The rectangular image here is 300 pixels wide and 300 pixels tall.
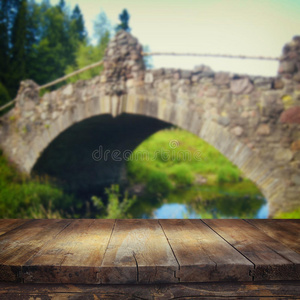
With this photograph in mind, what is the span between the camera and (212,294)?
0.70 metres

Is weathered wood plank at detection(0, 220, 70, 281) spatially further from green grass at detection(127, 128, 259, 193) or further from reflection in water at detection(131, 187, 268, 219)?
green grass at detection(127, 128, 259, 193)

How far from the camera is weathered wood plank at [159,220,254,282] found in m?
0.70

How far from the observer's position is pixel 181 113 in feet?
13.7

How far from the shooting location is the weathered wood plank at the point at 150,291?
2.27ft

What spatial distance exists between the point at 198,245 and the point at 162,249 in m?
0.11

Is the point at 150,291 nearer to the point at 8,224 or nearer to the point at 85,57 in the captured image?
the point at 8,224

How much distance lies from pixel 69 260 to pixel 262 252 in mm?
502

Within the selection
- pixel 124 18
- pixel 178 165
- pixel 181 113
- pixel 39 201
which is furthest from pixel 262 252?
pixel 178 165

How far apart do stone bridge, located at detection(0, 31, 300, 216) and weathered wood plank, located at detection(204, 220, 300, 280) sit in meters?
2.89

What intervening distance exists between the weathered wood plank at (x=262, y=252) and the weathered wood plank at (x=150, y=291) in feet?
0.12

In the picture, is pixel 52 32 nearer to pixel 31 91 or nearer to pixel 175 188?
pixel 31 91

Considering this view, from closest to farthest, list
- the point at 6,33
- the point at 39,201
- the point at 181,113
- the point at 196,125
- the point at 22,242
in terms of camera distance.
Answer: the point at 22,242
the point at 196,125
the point at 181,113
the point at 39,201
the point at 6,33

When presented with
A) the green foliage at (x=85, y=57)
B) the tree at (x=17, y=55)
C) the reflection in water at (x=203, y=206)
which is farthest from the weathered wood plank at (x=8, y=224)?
the green foliage at (x=85, y=57)

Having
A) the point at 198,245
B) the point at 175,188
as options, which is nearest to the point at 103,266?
the point at 198,245
